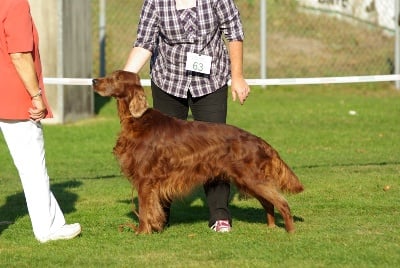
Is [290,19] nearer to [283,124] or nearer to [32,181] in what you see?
[283,124]

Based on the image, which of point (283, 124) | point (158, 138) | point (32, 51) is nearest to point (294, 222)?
point (158, 138)

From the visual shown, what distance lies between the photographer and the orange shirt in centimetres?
646

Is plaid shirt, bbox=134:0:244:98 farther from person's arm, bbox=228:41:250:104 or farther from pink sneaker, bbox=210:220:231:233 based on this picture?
pink sneaker, bbox=210:220:231:233

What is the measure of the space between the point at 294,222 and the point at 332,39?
1125 cm

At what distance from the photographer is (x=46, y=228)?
277 inches

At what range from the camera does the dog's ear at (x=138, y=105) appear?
714 centimetres

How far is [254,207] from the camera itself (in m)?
8.55

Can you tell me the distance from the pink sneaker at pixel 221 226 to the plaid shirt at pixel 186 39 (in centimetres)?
103

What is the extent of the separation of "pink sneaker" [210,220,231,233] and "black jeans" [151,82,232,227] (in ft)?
0.17

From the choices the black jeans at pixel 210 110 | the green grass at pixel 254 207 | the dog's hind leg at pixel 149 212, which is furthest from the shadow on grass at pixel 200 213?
the dog's hind leg at pixel 149 212

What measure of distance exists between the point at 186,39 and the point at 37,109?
56.0 inches

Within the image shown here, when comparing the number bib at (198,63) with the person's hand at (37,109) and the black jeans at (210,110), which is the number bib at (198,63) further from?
the person's hand at (37,109)

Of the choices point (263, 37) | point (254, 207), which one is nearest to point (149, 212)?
point (254, 207)

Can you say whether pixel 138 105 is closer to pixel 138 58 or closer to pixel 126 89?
pixel 126 89
